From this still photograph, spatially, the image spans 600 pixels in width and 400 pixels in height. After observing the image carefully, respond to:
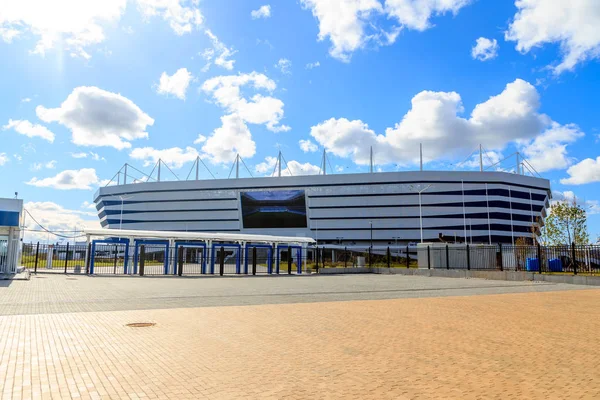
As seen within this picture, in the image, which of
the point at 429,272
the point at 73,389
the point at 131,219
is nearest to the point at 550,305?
the point at 73,389

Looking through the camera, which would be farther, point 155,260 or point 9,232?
point 155,260

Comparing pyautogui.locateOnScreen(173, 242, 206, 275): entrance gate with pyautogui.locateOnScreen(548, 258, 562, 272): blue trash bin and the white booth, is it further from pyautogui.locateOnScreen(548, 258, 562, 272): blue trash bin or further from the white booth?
pyautogui.locateOnScreen(548, 258, 562, 272): blue trash bin

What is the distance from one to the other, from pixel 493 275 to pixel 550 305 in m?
14.0

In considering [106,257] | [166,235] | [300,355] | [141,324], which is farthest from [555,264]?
[106,257]

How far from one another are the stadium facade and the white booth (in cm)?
7541

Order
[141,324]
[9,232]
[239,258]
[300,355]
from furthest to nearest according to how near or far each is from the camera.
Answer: [239,258] → [9,232] → [141,324] → [300,355]

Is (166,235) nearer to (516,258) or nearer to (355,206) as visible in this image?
(516,258)

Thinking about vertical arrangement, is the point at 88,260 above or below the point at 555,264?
above

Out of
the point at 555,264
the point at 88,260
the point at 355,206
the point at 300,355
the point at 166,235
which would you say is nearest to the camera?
the point at 300,355

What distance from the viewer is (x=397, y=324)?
9758mm

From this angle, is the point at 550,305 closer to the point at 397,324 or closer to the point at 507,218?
the point at 397,324

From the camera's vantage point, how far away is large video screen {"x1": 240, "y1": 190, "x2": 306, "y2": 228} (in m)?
104

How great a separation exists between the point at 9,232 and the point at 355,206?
80909 mm

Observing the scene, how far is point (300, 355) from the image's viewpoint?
681 cm
